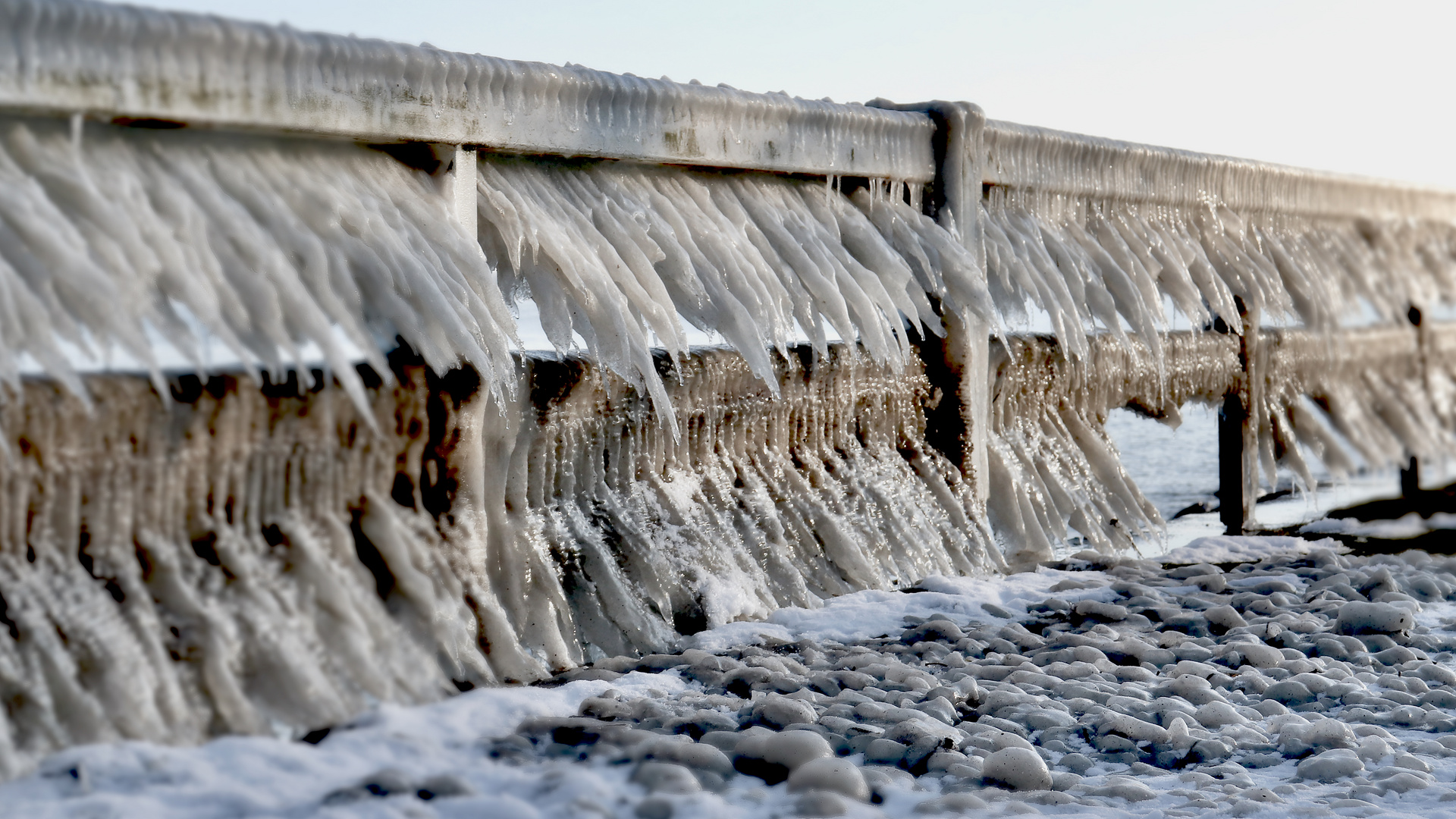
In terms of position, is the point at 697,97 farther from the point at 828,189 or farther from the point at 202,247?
the point at 202,247

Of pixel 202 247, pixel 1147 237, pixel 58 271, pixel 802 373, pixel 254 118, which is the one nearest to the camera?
pixel 58 271

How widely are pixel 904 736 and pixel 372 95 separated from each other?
60.5 inches

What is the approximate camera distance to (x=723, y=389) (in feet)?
10.7

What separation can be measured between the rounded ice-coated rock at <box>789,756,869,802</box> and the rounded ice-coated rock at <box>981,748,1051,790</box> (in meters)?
0.20

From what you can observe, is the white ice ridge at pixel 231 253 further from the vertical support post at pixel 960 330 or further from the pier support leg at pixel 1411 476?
the pier support leg at pixel 1411 476

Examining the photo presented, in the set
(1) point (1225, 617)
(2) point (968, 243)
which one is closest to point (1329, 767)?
(1) point (1225, 617)

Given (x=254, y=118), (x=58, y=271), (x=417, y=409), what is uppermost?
(x=254, y=118)

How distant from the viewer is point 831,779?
181 centimetres

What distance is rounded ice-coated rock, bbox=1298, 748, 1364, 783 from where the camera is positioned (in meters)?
1.90

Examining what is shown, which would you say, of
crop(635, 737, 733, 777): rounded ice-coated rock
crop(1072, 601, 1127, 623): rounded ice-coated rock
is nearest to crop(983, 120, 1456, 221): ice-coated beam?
crop(1072, 601, 1127, 623): rounded ice-coated rock

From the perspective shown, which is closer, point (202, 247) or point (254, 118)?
point (202, 247)

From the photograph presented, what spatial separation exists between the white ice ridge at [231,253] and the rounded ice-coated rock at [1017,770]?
1.09 m

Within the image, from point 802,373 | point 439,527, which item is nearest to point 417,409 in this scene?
point 439,527

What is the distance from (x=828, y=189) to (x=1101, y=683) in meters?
1.68
